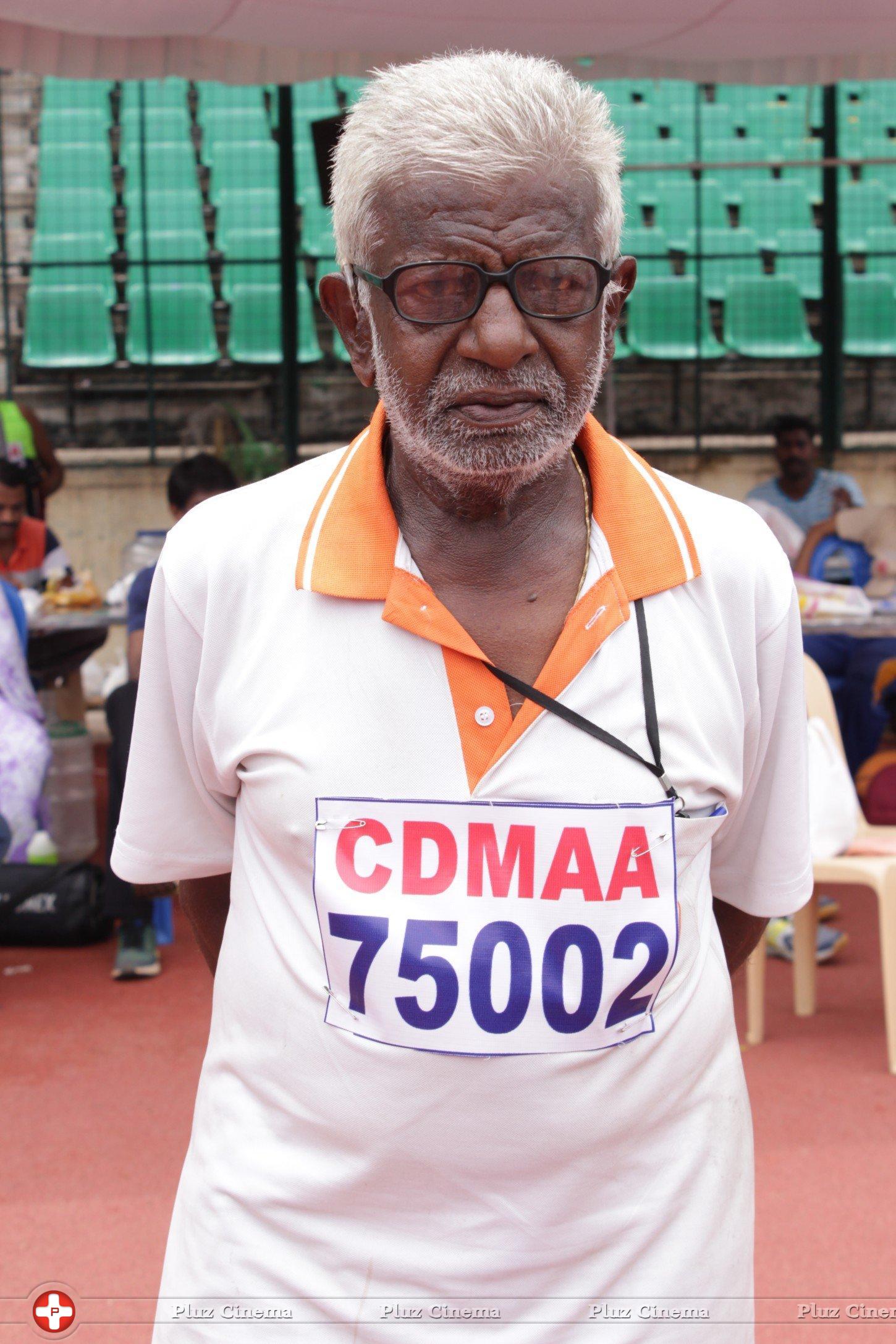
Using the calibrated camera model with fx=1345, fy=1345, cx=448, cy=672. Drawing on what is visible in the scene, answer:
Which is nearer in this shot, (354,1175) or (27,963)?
(354,1175)

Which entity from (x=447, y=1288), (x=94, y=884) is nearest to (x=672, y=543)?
(x=447, y=1288)

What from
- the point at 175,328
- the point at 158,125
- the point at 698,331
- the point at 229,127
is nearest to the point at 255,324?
the point at 175,328

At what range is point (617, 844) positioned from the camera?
1221mm

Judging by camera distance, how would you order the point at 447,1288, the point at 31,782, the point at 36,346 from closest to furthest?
the point at 447,1288 → the point at 31,782 → the point at 36,346

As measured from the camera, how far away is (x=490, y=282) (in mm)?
1212

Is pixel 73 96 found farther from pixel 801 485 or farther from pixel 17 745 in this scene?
pixel 17 745

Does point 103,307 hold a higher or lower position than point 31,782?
higher

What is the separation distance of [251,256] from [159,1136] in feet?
26.8

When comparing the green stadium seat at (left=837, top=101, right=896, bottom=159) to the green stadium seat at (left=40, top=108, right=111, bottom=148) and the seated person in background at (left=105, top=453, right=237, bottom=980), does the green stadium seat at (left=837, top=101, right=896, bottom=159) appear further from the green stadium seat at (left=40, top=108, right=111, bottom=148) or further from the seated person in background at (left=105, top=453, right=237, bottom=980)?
the seated person in background at (left=105, top=453, right=237, bottom=980)

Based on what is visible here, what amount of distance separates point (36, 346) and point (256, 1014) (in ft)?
31.7

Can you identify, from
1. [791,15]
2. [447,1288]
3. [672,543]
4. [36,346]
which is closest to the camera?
[447,1288]

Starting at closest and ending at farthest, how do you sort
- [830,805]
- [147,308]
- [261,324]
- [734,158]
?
[830,805] < [147,308] < [261,324] < [734,158]

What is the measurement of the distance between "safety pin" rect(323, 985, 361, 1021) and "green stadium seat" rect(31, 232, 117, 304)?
9.81m

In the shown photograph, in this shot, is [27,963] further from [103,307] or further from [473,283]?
[103,307]
